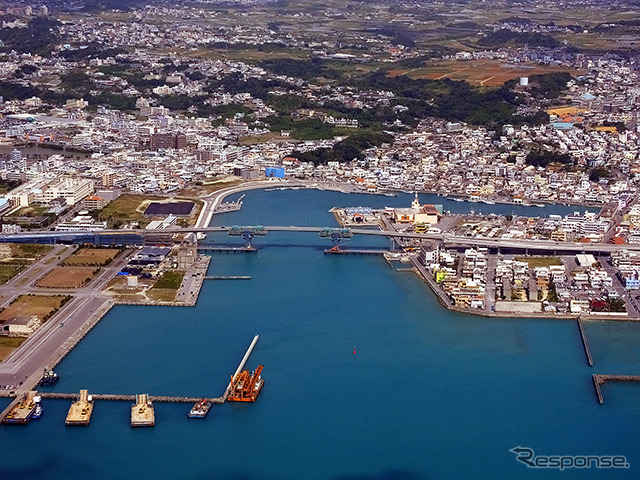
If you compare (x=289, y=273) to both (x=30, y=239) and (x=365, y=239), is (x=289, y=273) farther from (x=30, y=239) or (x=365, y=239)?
(x=30, y=239)

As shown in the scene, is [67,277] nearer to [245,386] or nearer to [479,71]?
[245,386]

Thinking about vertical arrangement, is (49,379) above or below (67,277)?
above

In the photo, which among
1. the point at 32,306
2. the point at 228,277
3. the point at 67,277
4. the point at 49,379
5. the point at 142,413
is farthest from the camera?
the point at 228,277

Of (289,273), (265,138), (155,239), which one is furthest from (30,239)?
(265,138)

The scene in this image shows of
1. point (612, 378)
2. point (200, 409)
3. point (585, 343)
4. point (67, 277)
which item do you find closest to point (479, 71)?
point (67, 277)

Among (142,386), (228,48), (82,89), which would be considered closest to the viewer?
(142,386)

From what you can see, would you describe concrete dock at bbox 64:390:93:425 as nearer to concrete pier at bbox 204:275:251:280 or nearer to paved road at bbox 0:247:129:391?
paved road at bbox 0:247:129:391

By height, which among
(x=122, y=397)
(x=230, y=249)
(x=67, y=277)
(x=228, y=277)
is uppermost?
(x=122, y=397)

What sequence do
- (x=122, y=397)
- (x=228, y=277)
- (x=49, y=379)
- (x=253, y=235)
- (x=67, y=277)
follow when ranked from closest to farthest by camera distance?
(x=122, y=397), (x=49, y=379), (x=67, y=277), (x=228, y=277), (x=253, y=235)
